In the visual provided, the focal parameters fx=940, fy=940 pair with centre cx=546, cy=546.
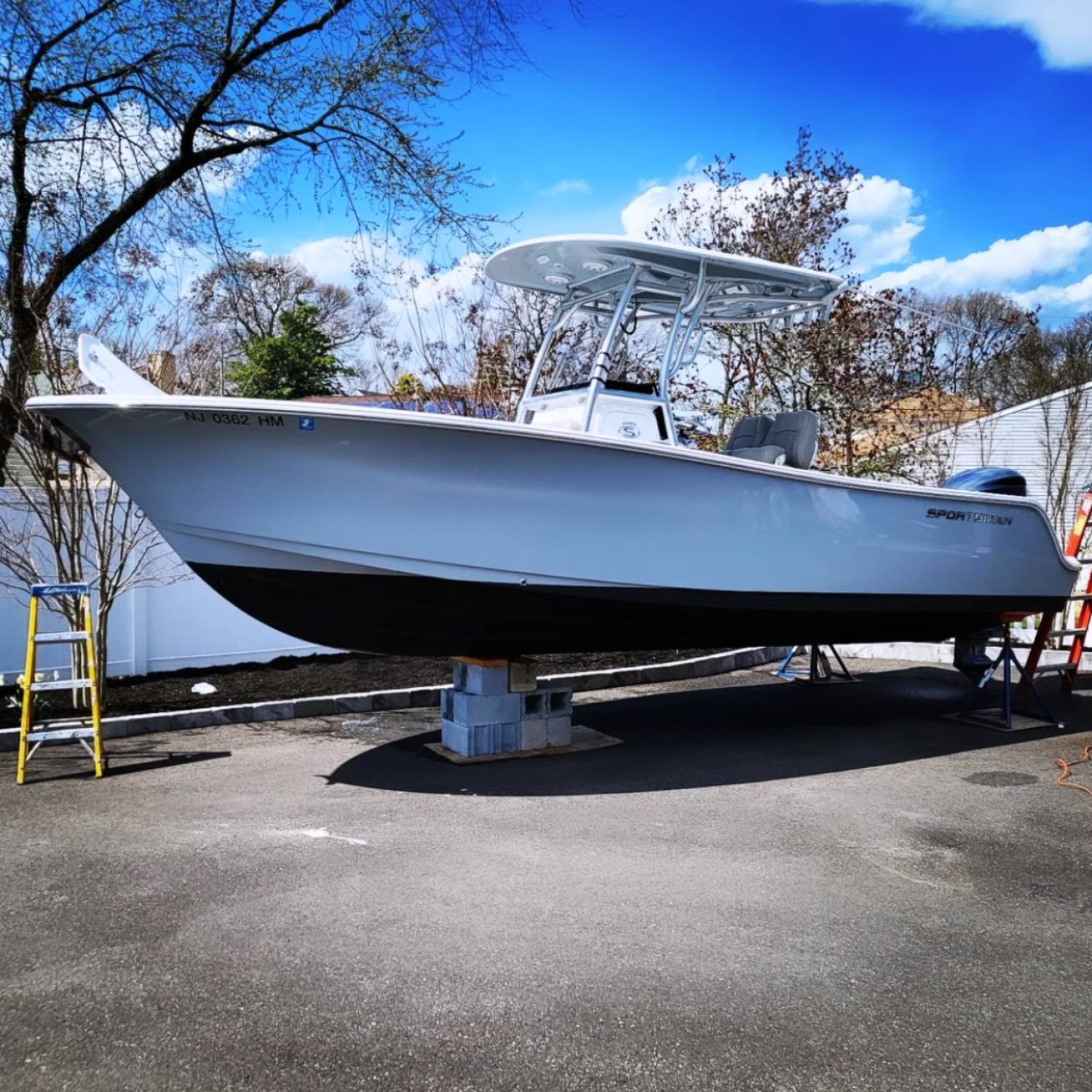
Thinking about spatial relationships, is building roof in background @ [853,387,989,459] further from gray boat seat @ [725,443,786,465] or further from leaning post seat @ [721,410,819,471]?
gray boat seat @ [725,443,786,465]

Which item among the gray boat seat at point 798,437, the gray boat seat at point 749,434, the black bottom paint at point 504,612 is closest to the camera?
the black bottom paint at point 504,612

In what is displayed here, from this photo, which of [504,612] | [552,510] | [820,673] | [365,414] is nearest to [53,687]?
[365,414]


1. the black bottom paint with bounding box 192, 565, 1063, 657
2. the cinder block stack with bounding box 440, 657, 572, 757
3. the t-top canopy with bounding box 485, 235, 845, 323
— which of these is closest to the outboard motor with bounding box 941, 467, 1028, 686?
the black bottom paint with bounding box 192, 565, 1063, 657

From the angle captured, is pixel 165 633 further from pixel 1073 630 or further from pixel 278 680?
pixel 1073 630

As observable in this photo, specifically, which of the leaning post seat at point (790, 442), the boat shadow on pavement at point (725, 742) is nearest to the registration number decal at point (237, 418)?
the boat shadow on pavement at point (725, 742)

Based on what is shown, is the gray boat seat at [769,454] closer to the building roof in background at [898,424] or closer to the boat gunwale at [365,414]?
the boat gunwale at [365,414]

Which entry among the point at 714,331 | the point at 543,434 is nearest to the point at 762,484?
the point at 543,434

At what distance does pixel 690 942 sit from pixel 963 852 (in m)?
1.66

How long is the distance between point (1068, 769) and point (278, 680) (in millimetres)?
6022

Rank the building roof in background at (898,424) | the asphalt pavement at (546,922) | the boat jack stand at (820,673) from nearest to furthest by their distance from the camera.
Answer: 1. the asphalt pavement at (546,922)
2. the boat jack stand at (820,673)
3. the building roof in background at (898,424)

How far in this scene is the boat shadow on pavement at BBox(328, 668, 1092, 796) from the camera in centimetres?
530

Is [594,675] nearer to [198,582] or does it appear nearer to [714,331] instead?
[198,582]

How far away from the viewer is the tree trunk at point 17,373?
7.24 meters

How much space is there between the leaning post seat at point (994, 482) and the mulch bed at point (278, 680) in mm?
2569
